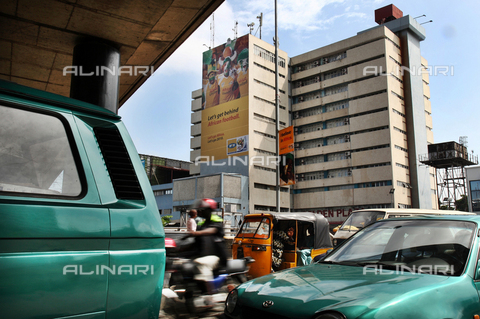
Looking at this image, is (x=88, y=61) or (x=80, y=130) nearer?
(x=80, y=130)

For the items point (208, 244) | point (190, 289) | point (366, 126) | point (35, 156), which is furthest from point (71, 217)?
point (366, 126)

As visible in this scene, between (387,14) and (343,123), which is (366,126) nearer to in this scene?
(343,123)

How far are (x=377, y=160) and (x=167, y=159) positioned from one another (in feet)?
171

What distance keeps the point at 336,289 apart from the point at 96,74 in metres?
5.43

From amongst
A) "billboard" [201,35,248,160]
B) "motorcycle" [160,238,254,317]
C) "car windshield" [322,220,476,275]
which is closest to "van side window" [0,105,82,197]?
"car windshield" [322,220,476,275]

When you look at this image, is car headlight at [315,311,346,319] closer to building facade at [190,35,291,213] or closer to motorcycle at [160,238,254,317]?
motorcycle at [160,238,254,317]

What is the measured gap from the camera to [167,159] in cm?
9088

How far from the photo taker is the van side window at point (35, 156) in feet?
4.86

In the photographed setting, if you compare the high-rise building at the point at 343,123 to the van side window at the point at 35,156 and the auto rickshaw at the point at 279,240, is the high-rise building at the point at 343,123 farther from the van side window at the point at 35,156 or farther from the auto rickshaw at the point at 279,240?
the van side window at the point at 35,156

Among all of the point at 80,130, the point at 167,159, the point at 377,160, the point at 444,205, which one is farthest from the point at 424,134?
the point at 80,130

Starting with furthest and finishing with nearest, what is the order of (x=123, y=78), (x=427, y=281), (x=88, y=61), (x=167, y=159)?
(x=167, y=159)
(x=123, y=78)
(x=88, y=61)
(x=427, y=281)

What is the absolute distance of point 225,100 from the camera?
65.6m

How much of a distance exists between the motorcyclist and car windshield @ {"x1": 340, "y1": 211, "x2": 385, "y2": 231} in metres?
8.37

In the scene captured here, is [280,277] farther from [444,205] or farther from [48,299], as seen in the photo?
[444,205]
